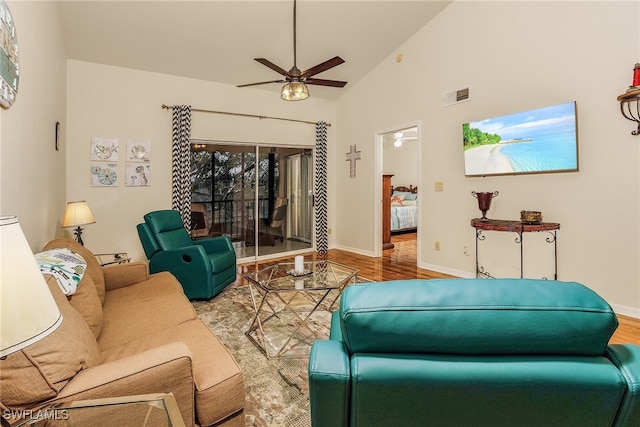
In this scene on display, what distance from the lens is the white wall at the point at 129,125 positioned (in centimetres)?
422

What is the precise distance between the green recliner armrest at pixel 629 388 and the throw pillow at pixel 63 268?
6.58 ft

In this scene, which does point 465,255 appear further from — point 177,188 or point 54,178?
point 54,178

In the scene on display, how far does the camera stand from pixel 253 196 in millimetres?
5633

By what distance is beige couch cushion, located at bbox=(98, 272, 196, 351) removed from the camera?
176 cm

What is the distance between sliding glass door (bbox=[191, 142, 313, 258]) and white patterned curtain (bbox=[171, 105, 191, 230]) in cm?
30

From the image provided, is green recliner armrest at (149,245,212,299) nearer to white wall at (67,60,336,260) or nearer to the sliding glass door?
white wall at (67,60,336,260)

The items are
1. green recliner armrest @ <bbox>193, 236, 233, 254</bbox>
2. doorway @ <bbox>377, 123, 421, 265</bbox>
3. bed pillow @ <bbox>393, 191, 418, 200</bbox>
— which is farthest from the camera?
bed pillow @ <bbox>393, 191, 418, 200</bbox>

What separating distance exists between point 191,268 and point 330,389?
119 inches

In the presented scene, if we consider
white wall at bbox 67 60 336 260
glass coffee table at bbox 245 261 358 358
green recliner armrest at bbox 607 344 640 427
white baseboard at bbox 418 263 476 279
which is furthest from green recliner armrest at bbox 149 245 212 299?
green recliner armrest at bbox 607 344 640 427

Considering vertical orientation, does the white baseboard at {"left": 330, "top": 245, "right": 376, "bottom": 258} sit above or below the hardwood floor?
above

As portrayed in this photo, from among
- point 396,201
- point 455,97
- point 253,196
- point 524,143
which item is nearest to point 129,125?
point 253,196

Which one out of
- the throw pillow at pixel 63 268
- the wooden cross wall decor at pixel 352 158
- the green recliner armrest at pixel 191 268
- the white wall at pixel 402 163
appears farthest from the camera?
the white wall at pixel 402 163

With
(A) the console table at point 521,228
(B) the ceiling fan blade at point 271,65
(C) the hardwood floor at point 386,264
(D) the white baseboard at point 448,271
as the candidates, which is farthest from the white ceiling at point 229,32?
(D) the white baseboard at point 448,271

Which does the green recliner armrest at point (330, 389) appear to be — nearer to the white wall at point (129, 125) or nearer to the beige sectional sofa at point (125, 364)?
the beige sectional sofa at point (125, 364)
